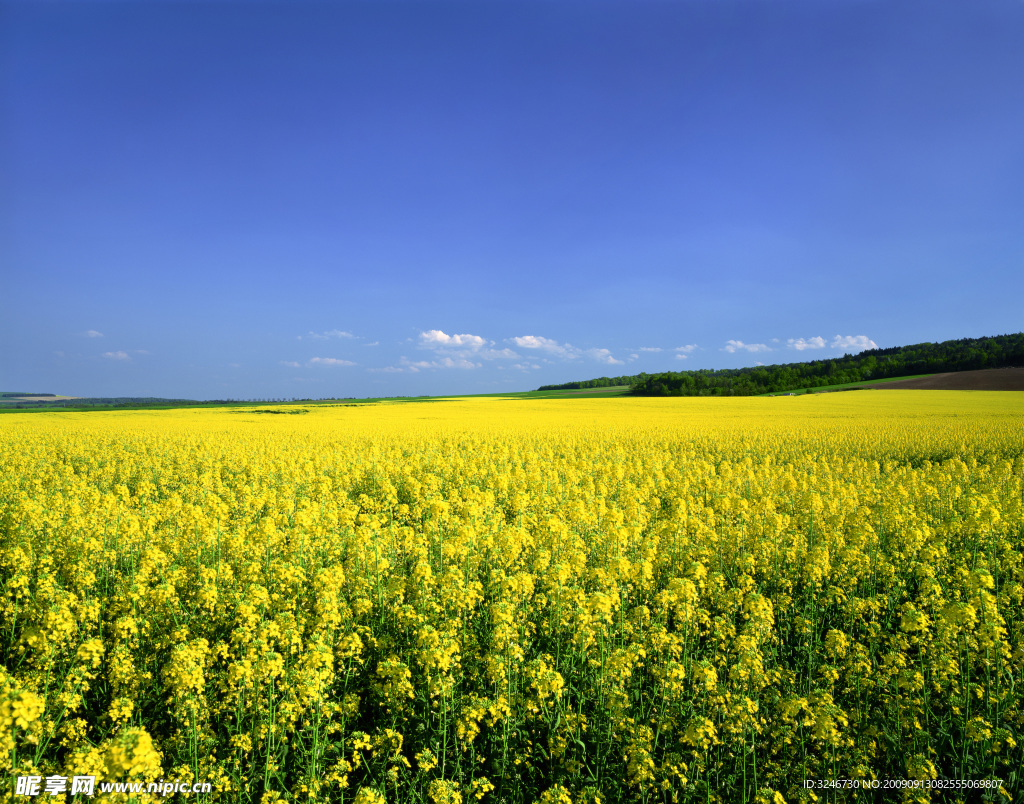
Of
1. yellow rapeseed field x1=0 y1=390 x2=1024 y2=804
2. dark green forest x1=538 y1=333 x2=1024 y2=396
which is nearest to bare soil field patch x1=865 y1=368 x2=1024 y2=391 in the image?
dark green forest x1=538 y1=333 x2=1024 y2=396

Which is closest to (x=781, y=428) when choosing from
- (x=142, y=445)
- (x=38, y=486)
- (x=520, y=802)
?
(x=520, y=802)

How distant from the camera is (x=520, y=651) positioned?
4258 mm

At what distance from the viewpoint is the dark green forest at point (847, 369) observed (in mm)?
81812

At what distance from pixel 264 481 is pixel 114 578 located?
696cm

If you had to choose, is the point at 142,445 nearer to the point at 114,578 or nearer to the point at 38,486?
the point at 38,486

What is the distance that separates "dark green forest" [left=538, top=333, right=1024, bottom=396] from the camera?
8181 cm

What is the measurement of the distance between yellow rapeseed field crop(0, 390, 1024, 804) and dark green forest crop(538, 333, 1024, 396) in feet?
295

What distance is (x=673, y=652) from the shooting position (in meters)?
4.68

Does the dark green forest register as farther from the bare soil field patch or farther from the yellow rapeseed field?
the yellow rapeseed field

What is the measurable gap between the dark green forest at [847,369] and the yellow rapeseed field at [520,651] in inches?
3542

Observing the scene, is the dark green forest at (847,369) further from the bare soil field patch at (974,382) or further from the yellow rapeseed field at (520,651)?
the yellow rapeseed field at (520,651)

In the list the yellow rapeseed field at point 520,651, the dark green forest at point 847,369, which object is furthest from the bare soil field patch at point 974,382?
the yellow rapeseed field at point 520,651

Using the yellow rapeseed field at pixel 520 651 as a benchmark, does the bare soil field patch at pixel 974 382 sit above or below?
above

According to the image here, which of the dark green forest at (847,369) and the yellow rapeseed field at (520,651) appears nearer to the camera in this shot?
the yellow rapeseed field at (520,651)
